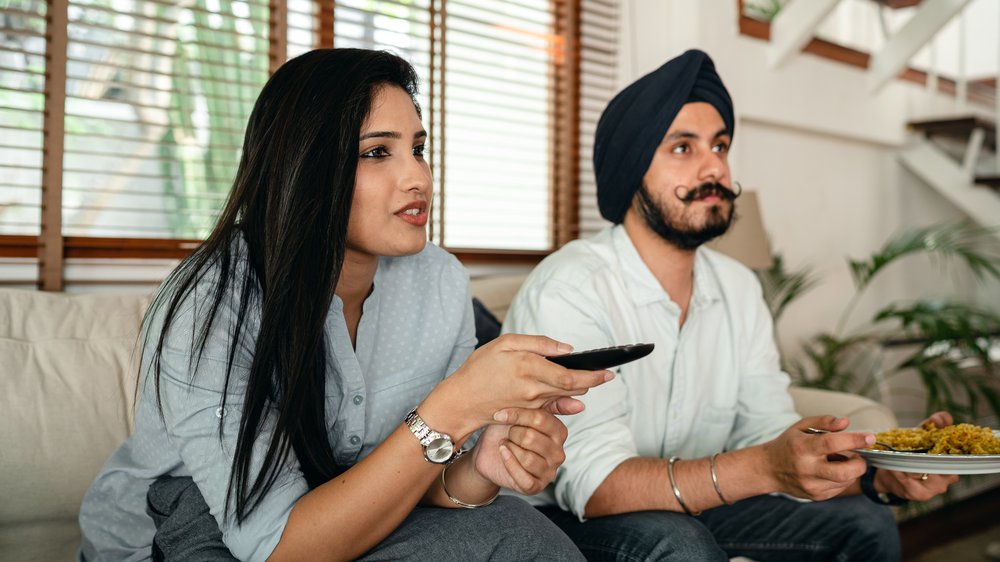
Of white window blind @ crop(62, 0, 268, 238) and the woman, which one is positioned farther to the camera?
white window blind @ crop(62, 0, 268, 238)

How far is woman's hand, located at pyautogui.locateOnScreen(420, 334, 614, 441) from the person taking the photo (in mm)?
1083

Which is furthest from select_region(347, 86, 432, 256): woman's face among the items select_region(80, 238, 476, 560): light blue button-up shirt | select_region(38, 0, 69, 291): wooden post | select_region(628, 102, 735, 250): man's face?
select_region(38, 0, 69, 291): wooden post

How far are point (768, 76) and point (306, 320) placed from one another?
9.20ft

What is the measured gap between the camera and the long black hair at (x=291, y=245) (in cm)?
123

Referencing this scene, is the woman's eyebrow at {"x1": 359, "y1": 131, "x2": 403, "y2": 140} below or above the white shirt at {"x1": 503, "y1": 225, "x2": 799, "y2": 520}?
above

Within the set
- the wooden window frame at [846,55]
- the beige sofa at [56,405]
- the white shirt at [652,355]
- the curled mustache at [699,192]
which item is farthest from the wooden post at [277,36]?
the wooden window frame at [846,55]

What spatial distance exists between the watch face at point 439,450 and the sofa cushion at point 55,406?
76cm

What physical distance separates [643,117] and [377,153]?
830mm

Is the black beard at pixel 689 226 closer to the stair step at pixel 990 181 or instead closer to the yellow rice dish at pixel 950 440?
the yellow rice dish at pixel 950 440

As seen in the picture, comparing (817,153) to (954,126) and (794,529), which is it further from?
(794,529)

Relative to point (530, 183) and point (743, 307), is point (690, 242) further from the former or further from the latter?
point (530, 183)

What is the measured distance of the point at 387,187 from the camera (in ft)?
4.44

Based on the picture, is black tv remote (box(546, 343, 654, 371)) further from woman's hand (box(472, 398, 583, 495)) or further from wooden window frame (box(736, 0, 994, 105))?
wooden window frame (box(736, 0, 994, 105))

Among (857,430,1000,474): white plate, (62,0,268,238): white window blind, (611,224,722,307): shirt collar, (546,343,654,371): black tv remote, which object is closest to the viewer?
(546,343,654,371): black tv remote
